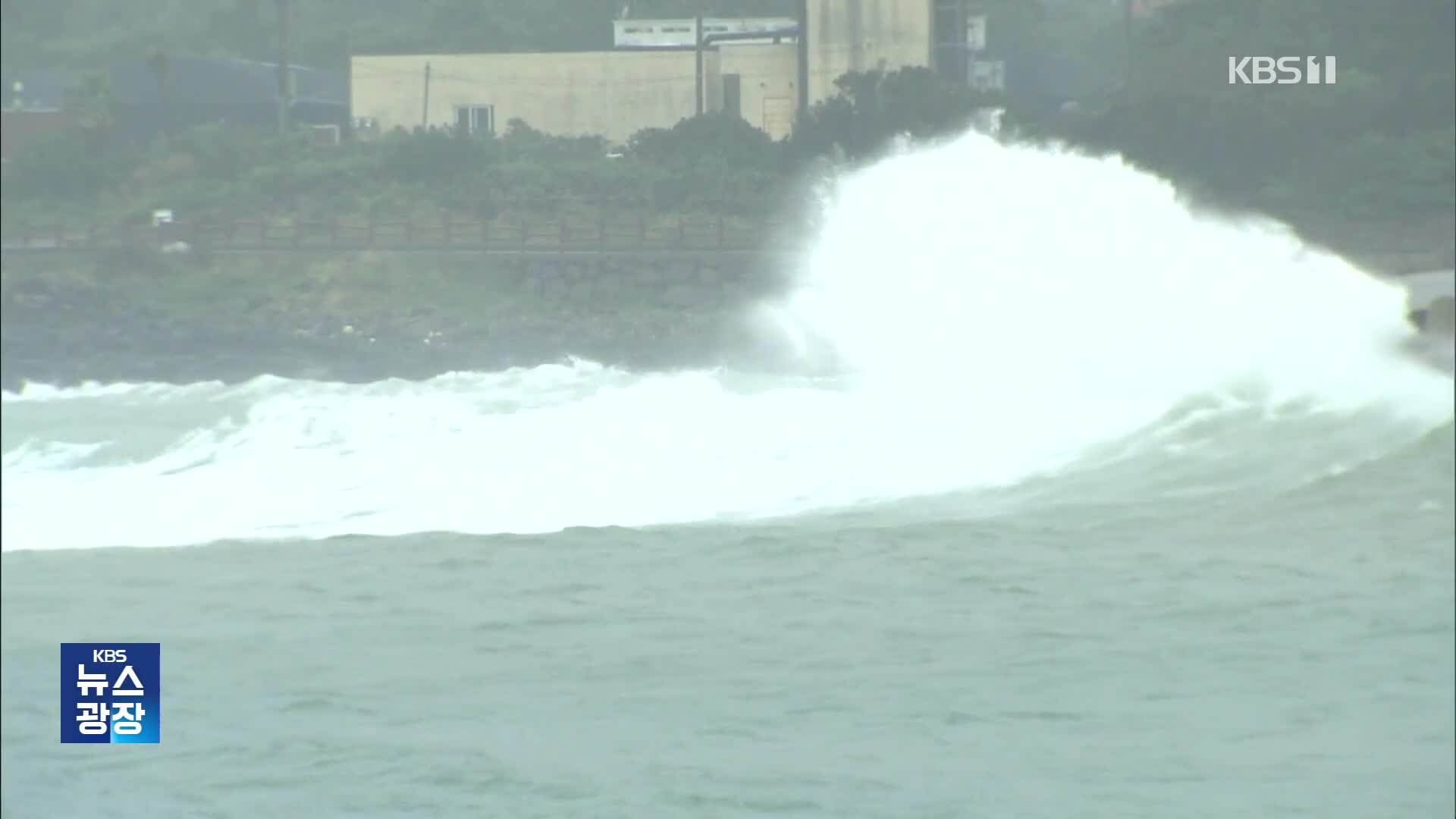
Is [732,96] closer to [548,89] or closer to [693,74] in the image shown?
[693,74]

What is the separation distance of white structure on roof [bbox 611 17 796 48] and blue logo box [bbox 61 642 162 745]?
3.73 meters

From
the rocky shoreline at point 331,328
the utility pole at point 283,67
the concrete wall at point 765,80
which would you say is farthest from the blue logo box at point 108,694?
the rocky shoreline at point 331,328

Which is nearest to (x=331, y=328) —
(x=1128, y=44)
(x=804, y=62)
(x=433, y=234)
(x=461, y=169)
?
(x=433, y=234)

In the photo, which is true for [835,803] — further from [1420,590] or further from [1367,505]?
[1367,505]

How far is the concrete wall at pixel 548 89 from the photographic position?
709cm

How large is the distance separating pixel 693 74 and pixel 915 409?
3.58m

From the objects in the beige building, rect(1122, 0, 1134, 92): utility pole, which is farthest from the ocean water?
the beige building

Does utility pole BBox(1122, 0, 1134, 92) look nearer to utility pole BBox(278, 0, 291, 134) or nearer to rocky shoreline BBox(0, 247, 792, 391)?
rocky shoreline BBox(0, 247, 792, 391)

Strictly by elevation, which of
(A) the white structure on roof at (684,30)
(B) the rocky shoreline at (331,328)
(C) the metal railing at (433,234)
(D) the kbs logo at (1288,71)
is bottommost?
(B) the rocky shoreline at (331,328)

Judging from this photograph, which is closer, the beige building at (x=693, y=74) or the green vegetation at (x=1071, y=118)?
the green vegetation at (x=1071, y=118)

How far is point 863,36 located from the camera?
739 cm

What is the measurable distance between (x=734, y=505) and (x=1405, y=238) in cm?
347

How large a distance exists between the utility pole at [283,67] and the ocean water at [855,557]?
2156 mm

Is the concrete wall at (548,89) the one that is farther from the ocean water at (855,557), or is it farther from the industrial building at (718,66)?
the ocean water at (855,557)
